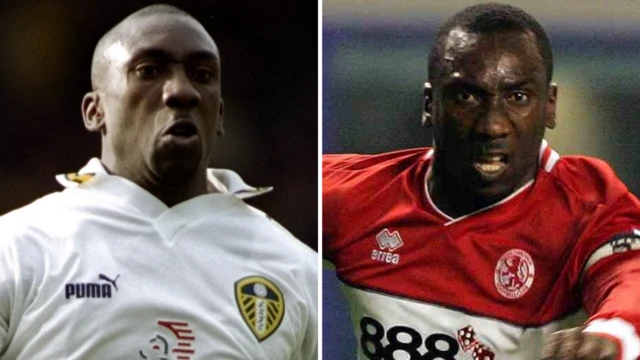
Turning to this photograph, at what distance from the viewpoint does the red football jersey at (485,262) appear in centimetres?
295

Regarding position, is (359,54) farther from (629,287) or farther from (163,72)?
(629,287)

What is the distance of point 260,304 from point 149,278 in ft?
0.96

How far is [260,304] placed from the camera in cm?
285

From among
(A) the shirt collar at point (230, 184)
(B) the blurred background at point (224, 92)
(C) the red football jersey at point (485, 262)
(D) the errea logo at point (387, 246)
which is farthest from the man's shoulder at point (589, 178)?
(A) the shirt collar at point (230, 184)

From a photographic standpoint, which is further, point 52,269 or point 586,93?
point 586,93

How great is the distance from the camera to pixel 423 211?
302 cm

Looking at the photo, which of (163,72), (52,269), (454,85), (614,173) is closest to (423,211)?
(454,85)

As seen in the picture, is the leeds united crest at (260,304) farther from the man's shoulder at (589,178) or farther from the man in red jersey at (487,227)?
the man's shoulder at (589,178)

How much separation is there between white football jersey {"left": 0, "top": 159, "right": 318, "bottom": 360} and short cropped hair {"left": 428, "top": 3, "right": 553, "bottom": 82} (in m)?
0.62

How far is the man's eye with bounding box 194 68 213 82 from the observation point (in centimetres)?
289

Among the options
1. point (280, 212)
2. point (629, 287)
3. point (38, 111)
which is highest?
point (38, 111)

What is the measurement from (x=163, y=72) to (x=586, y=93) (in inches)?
46.0

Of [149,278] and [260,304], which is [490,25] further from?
[149,278]

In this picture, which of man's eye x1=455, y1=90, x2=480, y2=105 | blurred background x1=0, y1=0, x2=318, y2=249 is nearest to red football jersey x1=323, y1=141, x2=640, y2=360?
blurred background x1=0, y1=0, x2=318, y2=249
